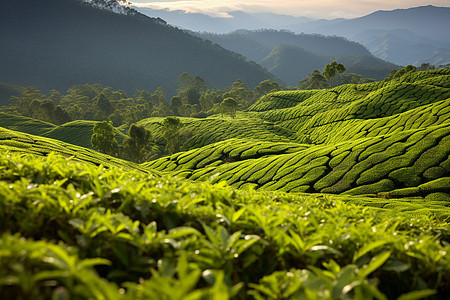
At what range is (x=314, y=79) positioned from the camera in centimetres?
11606

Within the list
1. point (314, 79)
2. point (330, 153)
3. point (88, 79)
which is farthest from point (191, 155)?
point (88, 79)

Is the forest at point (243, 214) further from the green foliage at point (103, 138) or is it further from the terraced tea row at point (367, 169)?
the green foliage at point (103, 138)

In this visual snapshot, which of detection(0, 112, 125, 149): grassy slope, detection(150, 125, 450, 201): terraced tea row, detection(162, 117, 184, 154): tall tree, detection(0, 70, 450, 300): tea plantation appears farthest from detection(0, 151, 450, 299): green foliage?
detection(0, 112, 125, 149): grassy slope

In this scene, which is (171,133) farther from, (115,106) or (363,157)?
(115,106)

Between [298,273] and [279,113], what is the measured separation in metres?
69.9

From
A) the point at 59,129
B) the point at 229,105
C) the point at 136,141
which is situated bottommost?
the point at 59,129

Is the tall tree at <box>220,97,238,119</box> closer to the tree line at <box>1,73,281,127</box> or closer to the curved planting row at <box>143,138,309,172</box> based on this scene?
the tree line at <box>1,73,281,127</box>

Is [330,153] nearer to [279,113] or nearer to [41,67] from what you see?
[279,113]

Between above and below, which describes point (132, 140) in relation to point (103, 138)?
below

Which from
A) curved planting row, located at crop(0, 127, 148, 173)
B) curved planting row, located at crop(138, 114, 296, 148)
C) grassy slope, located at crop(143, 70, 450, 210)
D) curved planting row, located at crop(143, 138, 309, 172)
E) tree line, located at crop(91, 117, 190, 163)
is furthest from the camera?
curved planting row, located at crop(138, 114, 296, 148)

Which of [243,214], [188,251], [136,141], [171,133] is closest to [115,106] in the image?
[171,133]

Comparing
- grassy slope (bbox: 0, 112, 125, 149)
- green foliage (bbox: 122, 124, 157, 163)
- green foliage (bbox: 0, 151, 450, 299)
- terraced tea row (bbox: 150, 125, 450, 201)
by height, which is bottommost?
grassy slope (bbox: 0, 112, 125, 149)

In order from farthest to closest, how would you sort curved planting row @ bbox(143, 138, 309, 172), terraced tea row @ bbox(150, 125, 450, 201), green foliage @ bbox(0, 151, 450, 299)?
curved planting row @ bbox(143, 138, 309, 172) < terraced tea row @ bbox(150, 125, 450, 201) < green foliage @ bbox(0, 151, 450, 299)

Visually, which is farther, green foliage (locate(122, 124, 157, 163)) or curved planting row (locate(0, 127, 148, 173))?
green foliage (locate(122, 124, 157, 163))
